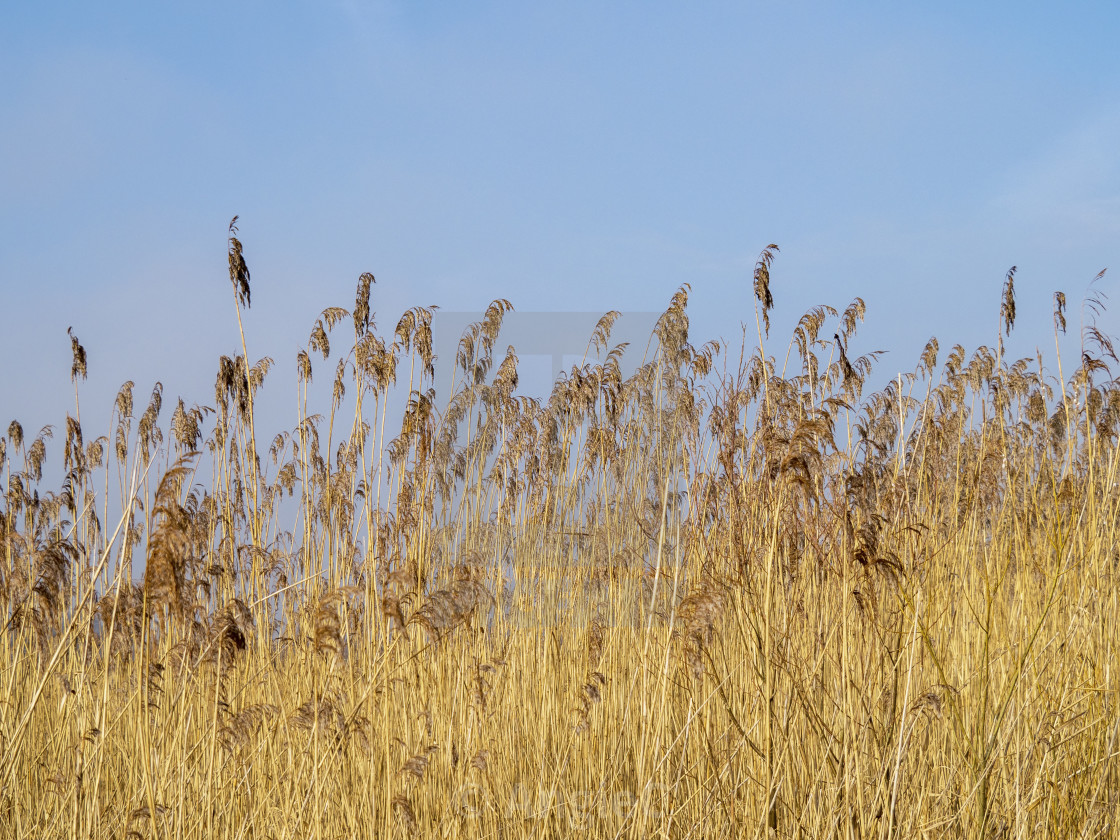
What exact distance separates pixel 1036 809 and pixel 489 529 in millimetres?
3048

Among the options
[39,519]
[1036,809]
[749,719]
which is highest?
[39,519]

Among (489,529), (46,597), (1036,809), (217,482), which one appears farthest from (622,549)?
(46,597)

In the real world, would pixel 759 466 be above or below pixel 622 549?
above

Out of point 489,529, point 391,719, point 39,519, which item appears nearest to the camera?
point 391,719

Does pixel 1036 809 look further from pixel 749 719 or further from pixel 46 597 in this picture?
pixel 46 597

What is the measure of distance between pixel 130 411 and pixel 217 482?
1.06 metres

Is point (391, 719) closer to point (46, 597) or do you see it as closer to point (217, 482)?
point (46, 597)

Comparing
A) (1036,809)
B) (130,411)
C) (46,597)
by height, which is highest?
(130,411)

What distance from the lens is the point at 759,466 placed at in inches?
109

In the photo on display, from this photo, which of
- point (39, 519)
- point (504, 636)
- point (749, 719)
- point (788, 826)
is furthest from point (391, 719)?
point (39, 519)

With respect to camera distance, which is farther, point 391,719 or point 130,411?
point 130,411

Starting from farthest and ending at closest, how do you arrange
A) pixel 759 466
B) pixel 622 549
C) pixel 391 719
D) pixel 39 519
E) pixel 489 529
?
pixel 39 519 < pixel 489 529 < pixel 622 549 < pixel 391 719 < pixel 759 466

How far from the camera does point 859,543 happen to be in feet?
6.68

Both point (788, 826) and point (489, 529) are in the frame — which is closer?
point (788, 826)
